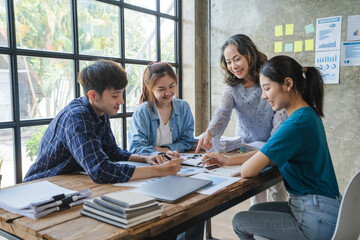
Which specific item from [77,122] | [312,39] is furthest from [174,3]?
[77,122]

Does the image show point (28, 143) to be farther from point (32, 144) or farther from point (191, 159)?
point (191, 159)

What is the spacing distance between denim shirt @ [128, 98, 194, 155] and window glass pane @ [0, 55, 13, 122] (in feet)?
3.47

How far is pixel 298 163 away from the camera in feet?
4.63

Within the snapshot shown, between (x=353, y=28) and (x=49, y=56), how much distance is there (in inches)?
103

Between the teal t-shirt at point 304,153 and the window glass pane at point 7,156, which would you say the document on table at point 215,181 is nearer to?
the teal t-shirt at point 304,153

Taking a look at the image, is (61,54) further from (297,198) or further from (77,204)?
(297,198)

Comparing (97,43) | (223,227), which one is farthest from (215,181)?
(97,43)

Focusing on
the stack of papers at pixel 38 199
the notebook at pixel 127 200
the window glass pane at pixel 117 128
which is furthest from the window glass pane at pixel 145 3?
the notebook at pixel 127 200

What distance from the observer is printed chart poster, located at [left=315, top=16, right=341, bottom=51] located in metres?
2.96

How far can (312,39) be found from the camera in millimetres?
3131

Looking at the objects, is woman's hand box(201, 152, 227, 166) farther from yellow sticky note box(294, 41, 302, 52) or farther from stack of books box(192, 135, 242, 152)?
yellow sticky note box(294, 41, 302, 52)

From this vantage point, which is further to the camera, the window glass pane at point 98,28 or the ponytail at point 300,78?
the window glass pane at point 98,28

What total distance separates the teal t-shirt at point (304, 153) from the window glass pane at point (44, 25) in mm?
2065

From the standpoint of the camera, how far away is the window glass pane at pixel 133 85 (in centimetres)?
344
